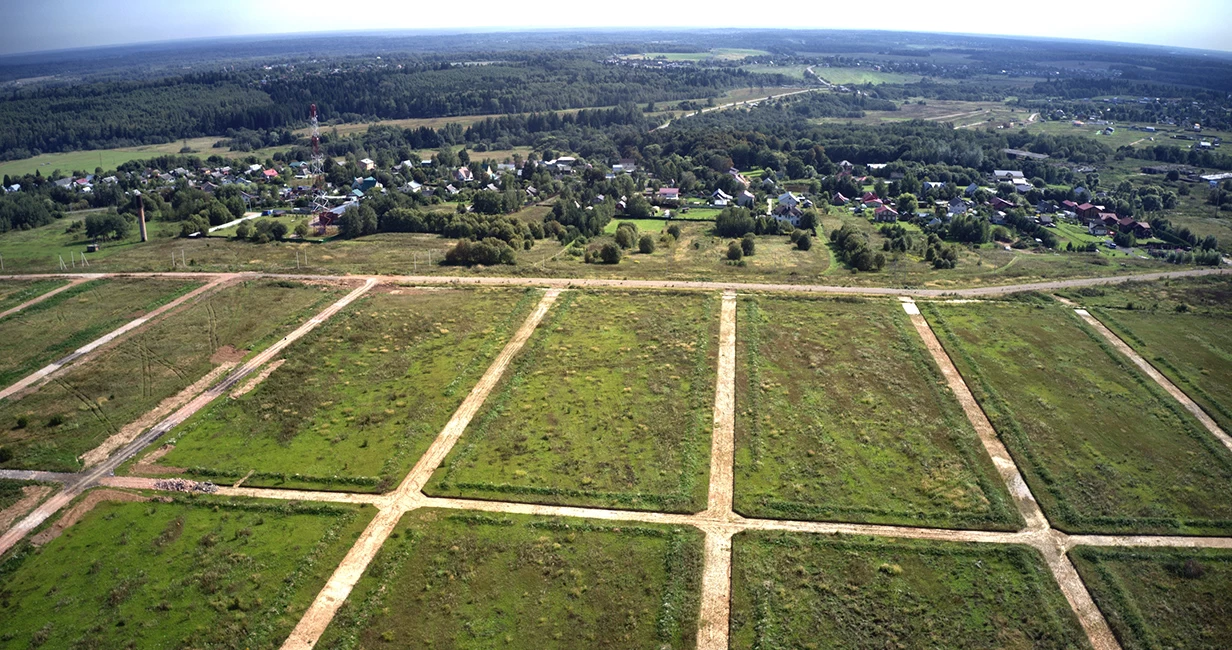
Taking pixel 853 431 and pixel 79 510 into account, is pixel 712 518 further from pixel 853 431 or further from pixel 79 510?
pixel 79 510

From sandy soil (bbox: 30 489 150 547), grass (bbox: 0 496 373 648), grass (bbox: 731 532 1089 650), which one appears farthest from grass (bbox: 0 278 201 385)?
grass (bbox: 731 532 1089 650)

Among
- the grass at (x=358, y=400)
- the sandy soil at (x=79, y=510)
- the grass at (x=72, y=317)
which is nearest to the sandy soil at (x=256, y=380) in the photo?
the grass at (x=358, y=400)

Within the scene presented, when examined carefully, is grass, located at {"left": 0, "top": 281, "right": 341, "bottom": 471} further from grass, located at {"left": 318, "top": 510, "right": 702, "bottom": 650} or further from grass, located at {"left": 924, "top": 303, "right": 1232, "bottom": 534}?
grass, located at {"left": 924, "top": 303, "right": 1232, "bottom": 534}

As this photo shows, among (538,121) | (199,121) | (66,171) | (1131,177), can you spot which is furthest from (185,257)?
(1131,177)

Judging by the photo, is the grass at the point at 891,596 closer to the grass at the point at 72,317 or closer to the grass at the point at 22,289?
the grass at the point at 72,317

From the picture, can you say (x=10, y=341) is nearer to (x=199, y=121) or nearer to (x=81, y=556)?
(x=81, y=556)

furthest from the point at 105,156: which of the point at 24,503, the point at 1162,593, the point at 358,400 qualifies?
the point at 1162,593

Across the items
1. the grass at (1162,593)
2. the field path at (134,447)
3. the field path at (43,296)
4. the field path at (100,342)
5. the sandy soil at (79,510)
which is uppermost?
the field path at (43,296)
